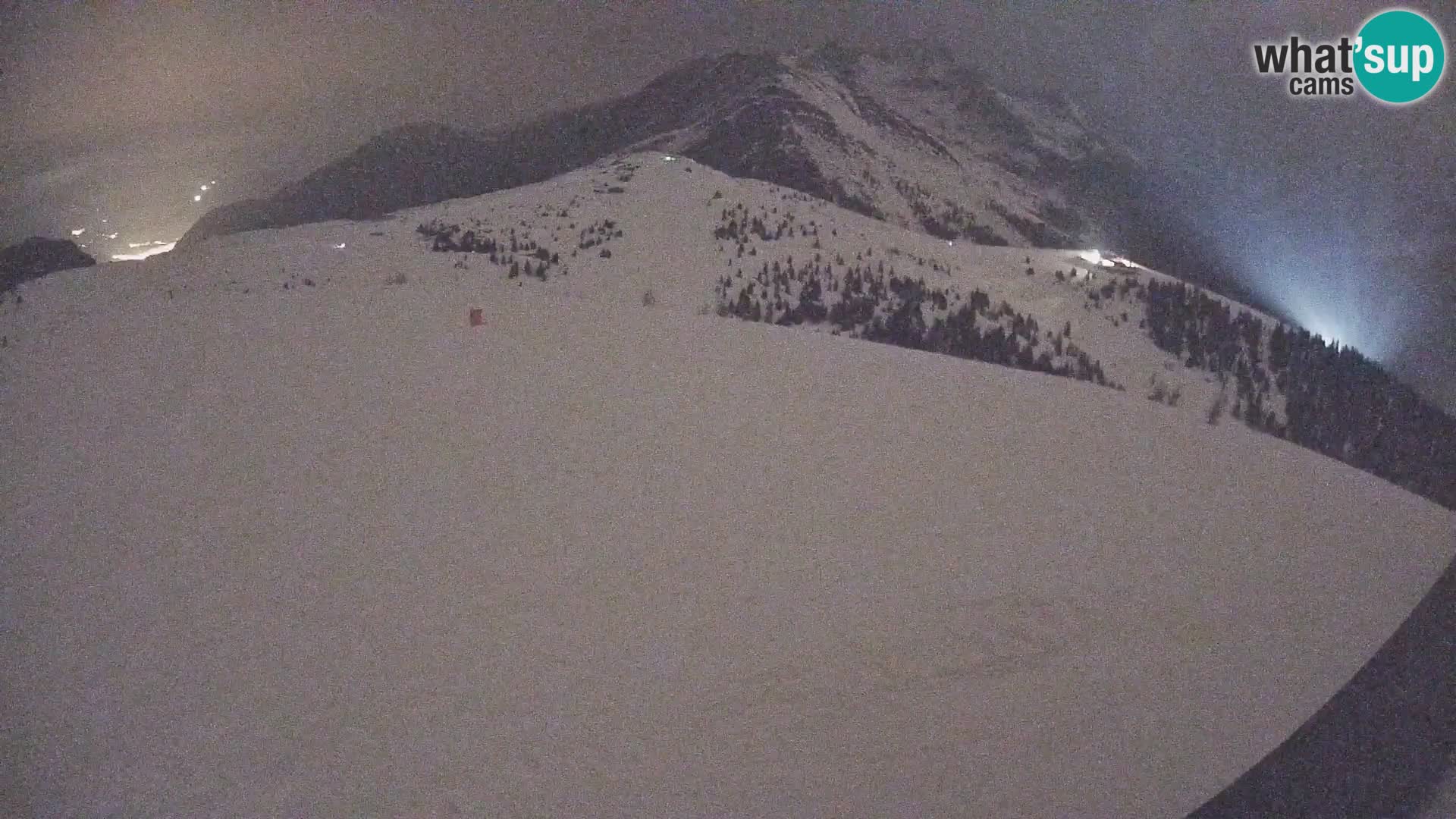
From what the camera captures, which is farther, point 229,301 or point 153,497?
point 229,301

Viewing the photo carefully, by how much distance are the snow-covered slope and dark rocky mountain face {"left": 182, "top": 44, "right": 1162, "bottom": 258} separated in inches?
448

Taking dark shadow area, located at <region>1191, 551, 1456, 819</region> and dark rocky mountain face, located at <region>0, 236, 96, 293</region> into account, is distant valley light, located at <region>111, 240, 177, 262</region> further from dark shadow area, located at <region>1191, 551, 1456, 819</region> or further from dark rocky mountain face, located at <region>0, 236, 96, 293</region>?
dark shadow area, located at <region>1191, 551, 1456, 819</region>

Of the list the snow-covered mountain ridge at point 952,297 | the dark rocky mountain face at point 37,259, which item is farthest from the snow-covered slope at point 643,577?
the dark rocky mountain face at point 37,259

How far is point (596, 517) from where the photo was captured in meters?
3.65

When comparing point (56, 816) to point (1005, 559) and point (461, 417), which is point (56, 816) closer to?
point (461, 417)

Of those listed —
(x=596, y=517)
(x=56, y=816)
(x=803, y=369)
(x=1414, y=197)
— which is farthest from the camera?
(x=1414, y=197)

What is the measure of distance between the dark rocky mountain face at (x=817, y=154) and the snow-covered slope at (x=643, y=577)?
11.4 meters

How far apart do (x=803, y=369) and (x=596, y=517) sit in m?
2.27

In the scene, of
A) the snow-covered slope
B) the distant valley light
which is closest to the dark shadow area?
the snow-covered slope

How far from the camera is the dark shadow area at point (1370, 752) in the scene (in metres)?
2.10

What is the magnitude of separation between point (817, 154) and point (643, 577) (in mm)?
36976

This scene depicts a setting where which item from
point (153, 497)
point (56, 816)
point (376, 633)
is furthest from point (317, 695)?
point (153, 497)

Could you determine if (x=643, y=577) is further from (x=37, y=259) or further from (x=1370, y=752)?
(x=37, y=259)

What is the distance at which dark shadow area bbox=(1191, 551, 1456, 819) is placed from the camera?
6.89 feet
